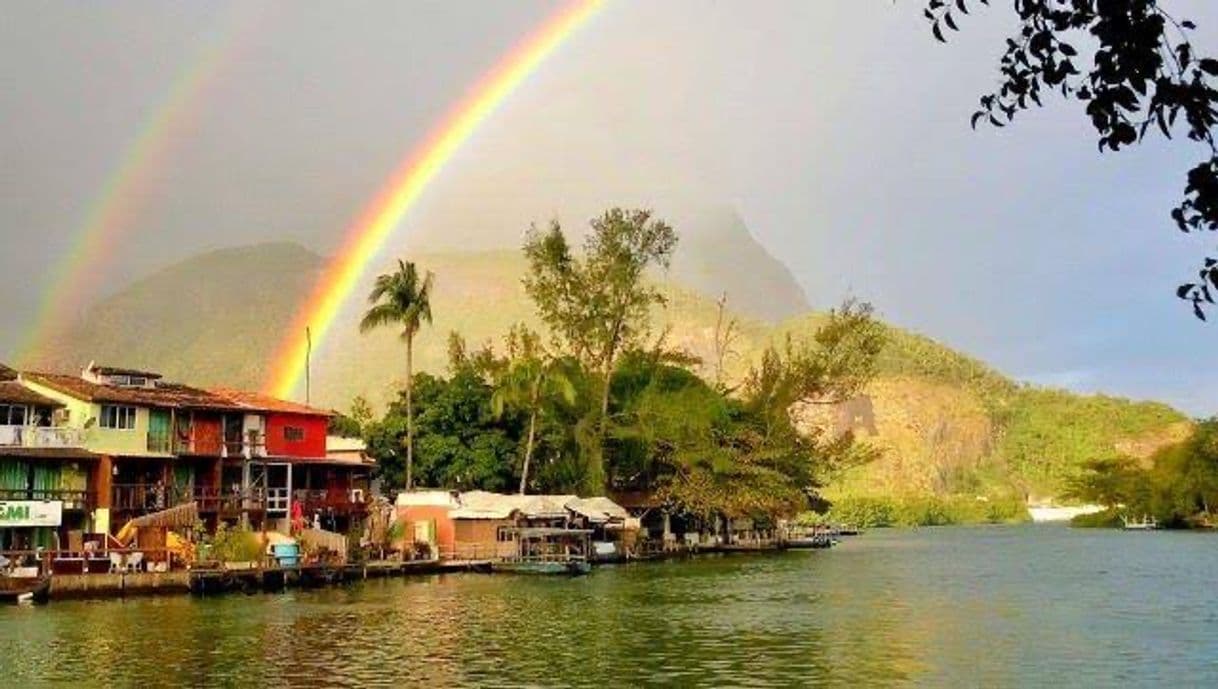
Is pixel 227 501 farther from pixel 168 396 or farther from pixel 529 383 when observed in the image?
pixel 529 383

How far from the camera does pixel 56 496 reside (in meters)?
59.7

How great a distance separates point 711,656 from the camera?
35.1m

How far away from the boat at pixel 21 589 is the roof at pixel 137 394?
44.6 feet

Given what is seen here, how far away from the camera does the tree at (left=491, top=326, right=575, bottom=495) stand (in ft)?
287

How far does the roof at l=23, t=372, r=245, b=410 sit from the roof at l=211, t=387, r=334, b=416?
32.9 inches

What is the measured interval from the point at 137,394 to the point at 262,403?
9956mm

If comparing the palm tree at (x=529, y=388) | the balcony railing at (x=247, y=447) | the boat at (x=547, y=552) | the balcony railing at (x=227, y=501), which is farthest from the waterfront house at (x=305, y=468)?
the palm tree at (x=529, y=388)

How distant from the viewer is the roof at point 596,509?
83875 millimetres

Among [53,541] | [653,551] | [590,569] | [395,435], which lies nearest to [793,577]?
→ [590,569]

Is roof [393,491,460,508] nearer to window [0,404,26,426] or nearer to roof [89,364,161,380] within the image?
roof [89,364,161,380]

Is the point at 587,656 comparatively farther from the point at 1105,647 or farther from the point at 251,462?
the point at 251,462

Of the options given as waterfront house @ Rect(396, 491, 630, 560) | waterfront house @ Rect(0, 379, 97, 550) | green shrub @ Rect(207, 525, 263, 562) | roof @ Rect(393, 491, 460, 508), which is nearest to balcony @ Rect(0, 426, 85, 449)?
waterfront house @ Rect(0, 379, 97, 550)

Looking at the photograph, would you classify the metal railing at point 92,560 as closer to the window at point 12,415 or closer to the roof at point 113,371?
the window at point 12,415

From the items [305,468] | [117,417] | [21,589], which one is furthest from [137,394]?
[21,589]
